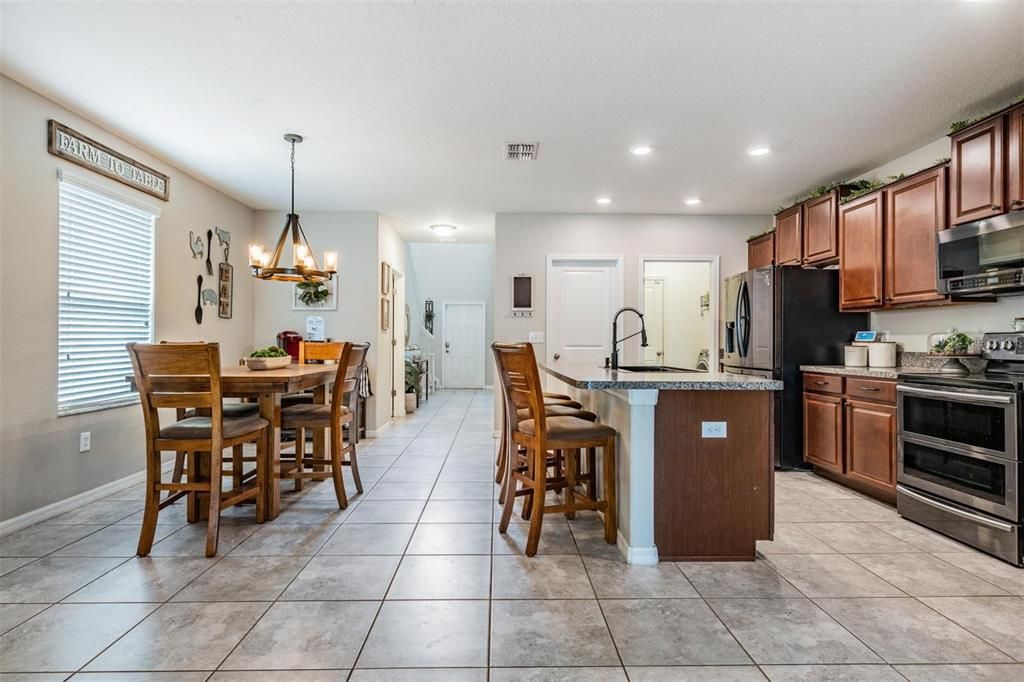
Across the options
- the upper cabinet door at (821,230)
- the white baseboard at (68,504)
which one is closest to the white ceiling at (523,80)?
the upper cabinet door at (821,230)

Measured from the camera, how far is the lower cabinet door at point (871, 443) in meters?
3.21

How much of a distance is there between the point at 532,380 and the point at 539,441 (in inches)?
11.6

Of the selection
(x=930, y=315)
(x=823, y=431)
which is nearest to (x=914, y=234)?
(x=930, y=315)

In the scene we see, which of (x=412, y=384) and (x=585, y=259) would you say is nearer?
(x=585, y=259)

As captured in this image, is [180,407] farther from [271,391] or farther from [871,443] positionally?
[871,443]

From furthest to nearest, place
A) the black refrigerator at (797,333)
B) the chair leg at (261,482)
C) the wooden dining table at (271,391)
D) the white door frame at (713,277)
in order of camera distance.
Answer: the white door frame at (713,277) < the black refrigerator at (797,333) < the chair leg at (261,482) < the wooden dining table at (271,391)

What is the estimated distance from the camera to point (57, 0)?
7.05 ft

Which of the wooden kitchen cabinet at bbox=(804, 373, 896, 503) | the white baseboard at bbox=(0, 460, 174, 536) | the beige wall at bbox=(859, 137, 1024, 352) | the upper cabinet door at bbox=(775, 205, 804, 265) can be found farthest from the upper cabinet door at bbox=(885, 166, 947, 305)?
the white baseboard at bbox=(0, 460, 174, 536)

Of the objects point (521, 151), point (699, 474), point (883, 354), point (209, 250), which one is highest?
point (521, 151)

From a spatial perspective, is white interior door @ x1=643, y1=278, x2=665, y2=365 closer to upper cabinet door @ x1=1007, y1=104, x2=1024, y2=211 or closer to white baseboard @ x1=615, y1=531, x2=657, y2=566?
upper cabinet door @ x1=1007, y1=104, x2=1024, y2=211

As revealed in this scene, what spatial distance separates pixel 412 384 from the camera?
7840 millimetres

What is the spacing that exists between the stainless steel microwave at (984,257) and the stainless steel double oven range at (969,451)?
1.28 feet

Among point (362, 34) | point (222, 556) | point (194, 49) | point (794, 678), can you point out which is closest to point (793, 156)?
point (362, 34)

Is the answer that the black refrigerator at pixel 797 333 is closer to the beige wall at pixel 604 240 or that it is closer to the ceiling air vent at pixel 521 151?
the beige wall at pixel 604 240
